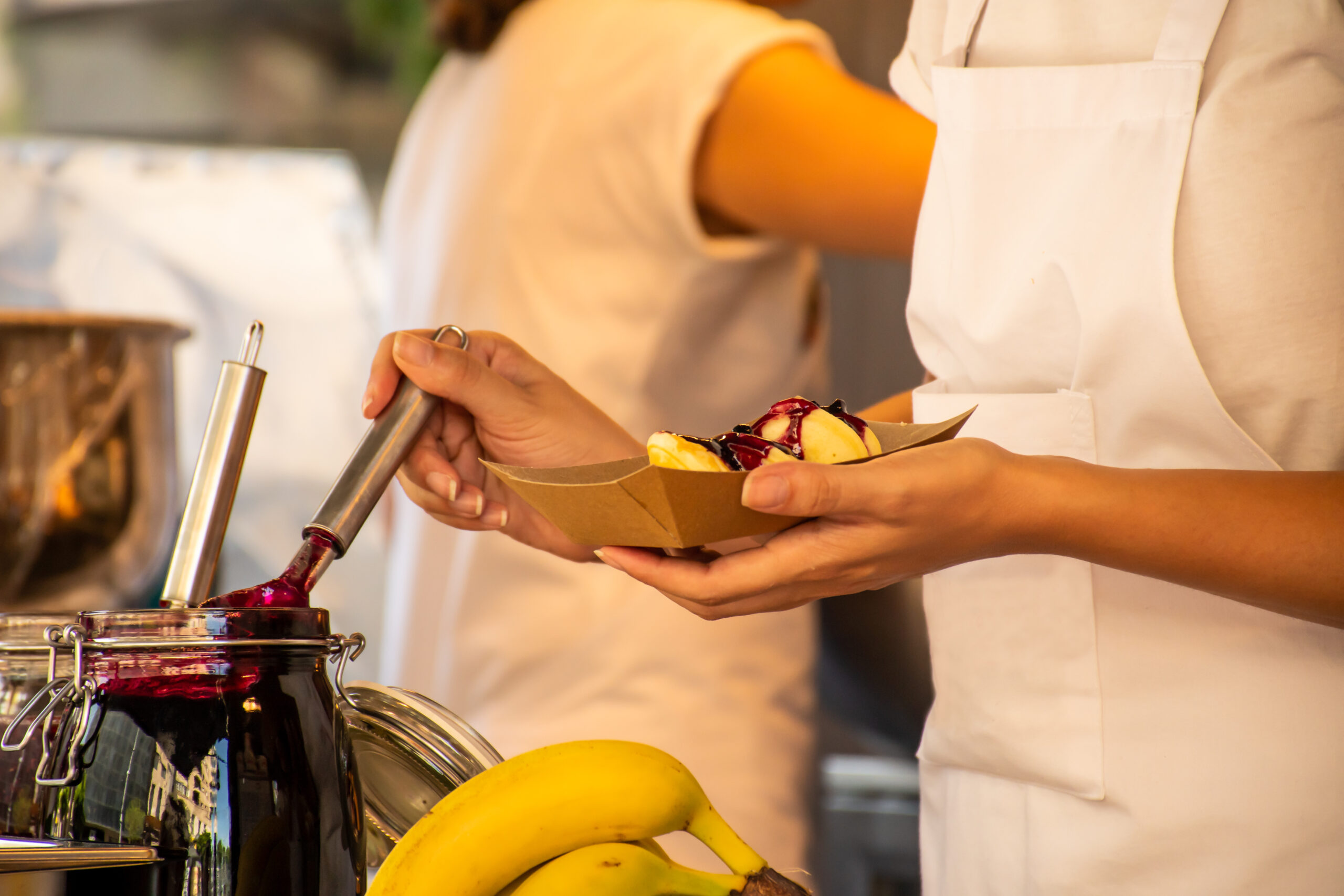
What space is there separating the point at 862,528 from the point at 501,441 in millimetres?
302

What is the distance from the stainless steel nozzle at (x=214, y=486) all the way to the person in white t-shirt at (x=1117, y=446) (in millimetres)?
103

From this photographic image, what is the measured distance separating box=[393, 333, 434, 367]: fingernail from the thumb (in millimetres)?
238

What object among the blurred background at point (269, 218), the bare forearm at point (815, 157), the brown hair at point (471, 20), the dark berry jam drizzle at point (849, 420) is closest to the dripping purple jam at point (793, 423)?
the dark berry jam drizzle at point (849, 420)

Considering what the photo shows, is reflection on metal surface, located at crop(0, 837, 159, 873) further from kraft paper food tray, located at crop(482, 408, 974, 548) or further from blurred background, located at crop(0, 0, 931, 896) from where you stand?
blurred background, located at crop(0, 0, 931, 896)

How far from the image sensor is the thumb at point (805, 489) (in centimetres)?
51

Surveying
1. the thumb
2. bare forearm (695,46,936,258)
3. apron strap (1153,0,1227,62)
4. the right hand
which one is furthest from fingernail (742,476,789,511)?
bare forearm (695,46,936,258)

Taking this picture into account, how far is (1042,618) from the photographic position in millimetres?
778

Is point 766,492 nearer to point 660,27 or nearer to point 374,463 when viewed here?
point 374,463

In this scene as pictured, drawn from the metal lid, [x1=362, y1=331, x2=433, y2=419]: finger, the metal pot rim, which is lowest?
the metal lid

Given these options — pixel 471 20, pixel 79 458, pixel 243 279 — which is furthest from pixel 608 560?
pixel 243 279

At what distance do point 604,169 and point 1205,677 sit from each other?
2.49 feet

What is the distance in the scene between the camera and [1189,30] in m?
0.69

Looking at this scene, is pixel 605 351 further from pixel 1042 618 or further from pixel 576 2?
pixel 1042 618

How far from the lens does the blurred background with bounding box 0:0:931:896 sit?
2129mm
